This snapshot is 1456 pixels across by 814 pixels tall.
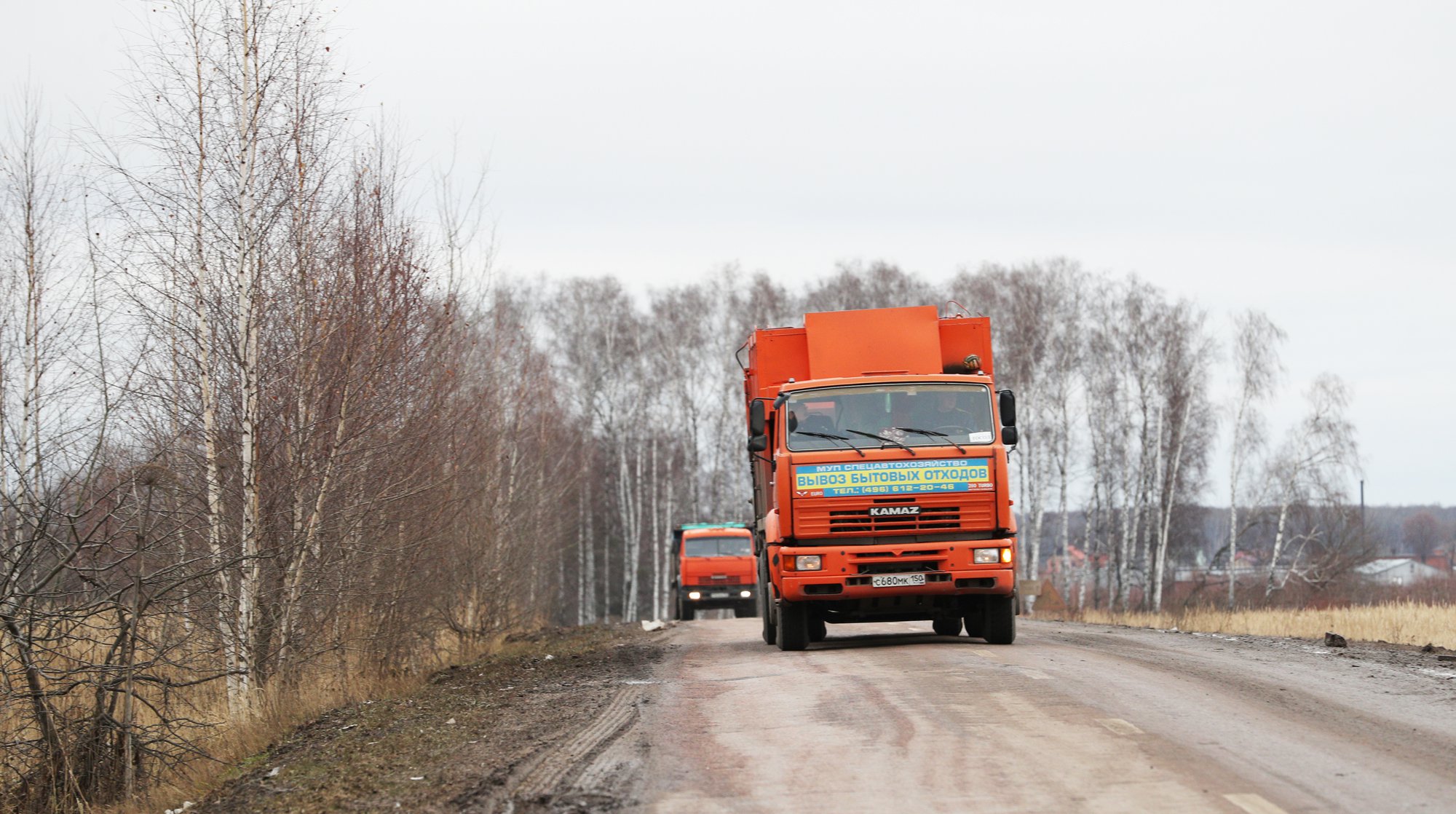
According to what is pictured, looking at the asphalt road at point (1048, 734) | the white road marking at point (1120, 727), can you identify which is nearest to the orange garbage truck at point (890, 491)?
the asphalt road at point (1048, 734)

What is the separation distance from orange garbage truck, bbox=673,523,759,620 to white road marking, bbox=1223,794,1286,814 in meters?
28.3

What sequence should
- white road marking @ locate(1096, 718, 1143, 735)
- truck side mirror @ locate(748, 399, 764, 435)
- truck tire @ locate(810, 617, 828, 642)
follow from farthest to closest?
truck tire @ locate(810, 617, 828, 642)
truck side mirror @ locate(748, 399, 764, 435)
white road marking @ locate(1096, 718, 1143, 735)

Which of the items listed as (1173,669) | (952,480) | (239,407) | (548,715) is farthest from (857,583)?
(239,407)

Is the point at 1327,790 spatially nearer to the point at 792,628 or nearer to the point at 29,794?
the point at 792,628

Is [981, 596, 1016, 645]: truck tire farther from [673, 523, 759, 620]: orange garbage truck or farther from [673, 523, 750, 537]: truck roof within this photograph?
[673, 523, 759, 620]: orange garbage truck

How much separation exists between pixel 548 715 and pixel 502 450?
16.3m

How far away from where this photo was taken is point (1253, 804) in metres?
6.22

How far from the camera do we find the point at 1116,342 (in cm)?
4488

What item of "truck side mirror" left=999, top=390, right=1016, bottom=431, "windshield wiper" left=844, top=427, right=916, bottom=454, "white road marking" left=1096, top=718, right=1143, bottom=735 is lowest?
"white road marking" left=1096, top=718, right=1143, bottom=735

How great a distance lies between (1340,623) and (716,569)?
→ 58.1 feet

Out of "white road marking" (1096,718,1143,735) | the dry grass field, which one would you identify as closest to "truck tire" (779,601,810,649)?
"white road marking" (1096,718,1143,735)


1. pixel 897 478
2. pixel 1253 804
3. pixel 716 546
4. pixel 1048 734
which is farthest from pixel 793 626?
pixel 716 546

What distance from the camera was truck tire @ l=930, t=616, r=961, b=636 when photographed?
16.8 metres

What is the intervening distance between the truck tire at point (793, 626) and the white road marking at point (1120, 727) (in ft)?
20.9
